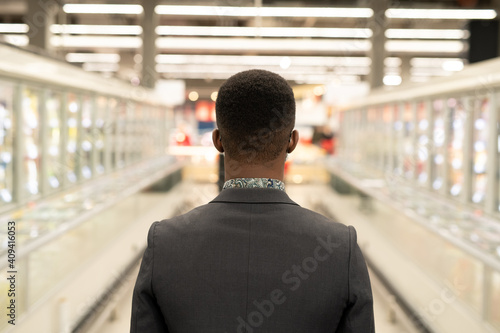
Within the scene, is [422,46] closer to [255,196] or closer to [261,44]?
[261,44]

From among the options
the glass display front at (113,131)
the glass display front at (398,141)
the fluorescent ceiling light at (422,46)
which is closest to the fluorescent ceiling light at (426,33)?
the fluorescent ceiling light at (422,46)

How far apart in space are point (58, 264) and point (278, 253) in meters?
4.09

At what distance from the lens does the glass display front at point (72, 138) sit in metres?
7.19

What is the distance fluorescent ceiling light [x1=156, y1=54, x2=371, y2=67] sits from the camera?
54.2ft

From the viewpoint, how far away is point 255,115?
118cm

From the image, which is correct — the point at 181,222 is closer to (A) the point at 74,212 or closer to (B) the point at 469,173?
(A) the point at 74,212

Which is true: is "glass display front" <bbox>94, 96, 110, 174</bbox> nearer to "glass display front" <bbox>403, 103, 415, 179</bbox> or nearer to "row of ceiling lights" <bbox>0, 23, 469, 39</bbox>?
"row of ceiling lights" <bbox>0, 23, 469, 39</bbox>

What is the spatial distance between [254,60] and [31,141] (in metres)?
11.0

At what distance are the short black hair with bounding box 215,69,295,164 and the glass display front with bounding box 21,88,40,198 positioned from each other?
4.75 meters

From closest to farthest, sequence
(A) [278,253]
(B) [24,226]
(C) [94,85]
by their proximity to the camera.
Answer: (A) [278,253], (B) [24,226], (C) [94,85]

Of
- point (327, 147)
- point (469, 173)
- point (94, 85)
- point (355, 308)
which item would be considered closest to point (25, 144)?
point (94, 85)

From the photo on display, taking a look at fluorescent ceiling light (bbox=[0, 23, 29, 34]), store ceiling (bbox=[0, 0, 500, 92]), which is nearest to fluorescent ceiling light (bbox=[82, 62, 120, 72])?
store ceiling (bbox=[0, 0, 500, 92])

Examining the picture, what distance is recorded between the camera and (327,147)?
2192cm

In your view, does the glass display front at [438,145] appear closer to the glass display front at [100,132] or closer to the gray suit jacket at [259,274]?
the glass display front at [100,132]
